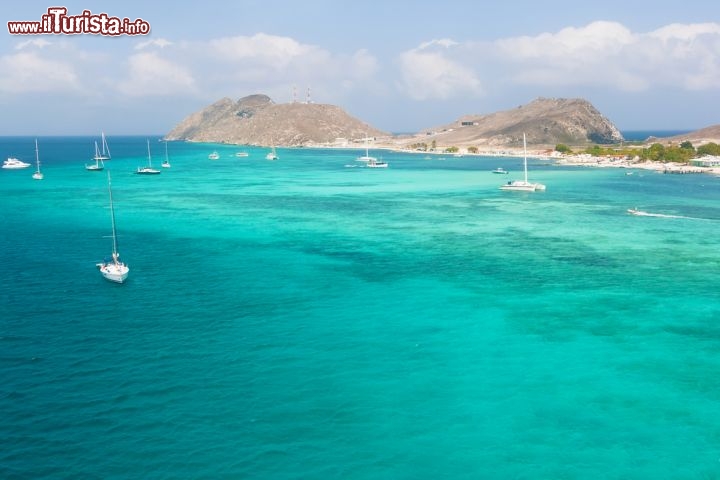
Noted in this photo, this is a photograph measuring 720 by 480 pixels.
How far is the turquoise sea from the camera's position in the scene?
30750 mm

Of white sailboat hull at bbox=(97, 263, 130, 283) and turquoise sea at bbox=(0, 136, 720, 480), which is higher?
white sailboat hull at bbox=(97, 263, 130, 283)

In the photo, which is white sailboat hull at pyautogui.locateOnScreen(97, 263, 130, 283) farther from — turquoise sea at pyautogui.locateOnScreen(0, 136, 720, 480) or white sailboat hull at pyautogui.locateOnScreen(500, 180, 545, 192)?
white sailboat hull at pyautogui.locateOnScreen(500, 180, 545, 192)

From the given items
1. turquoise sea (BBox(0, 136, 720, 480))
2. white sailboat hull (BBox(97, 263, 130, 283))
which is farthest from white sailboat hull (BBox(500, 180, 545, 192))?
white sailboat hull (BBox(97, 263, 130, 283))

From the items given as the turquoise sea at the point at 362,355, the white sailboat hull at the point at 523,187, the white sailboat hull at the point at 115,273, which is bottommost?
the turquoise sea at the point at 362,355

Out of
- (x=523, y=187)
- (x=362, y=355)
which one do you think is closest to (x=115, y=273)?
(x=362, y=355)

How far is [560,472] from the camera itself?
2945 cm

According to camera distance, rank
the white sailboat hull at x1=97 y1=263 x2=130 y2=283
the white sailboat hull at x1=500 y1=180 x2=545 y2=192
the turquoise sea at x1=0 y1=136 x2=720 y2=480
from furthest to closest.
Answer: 1. the white sailboat hull at x1=500 y1=180 x2=545 y2=192
2. the white sailboat hull at x1=97 y1=263 x2=130 y2=283
3. the turquoise sea at x1=0 y1=136 x2=720 y2=480

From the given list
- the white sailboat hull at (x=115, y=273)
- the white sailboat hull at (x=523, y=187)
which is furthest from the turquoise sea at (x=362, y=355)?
the white sailboat hull at (x=523, y=187)

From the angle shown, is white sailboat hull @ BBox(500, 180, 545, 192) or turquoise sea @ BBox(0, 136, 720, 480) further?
white sailboat hull @ BBox(500, 180, 545, 192)

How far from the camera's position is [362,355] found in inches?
1673

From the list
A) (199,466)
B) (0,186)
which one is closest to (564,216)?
(199,466)

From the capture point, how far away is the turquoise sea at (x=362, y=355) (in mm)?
30750

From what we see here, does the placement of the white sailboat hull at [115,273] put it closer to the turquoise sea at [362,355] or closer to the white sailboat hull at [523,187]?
the turquoise sea at [362,355]

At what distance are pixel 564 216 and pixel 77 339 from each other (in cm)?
8342
